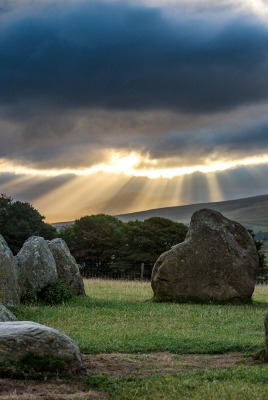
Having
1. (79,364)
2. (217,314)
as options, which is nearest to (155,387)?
(79,364)

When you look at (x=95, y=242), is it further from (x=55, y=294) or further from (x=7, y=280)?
(x=7, y=280)

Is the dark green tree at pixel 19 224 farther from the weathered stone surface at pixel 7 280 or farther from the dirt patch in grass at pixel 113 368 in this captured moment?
the dirt patch in grass at pixel 113 368

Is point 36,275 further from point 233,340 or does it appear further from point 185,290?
point 233,340

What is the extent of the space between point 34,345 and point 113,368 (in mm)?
1854

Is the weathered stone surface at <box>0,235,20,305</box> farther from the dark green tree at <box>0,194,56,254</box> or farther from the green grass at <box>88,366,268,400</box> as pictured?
the dark green tree at <box>0,194,56,254</box>

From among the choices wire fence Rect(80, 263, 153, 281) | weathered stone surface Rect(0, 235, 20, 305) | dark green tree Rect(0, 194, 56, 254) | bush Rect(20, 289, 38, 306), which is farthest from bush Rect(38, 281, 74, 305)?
dark green tree Rect(0, 194, 56, 254)

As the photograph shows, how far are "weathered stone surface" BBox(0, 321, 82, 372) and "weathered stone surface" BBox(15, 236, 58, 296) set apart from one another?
14.3m

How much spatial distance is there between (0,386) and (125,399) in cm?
212

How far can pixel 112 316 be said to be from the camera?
2233 centimetres

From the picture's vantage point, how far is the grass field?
37.0 ft

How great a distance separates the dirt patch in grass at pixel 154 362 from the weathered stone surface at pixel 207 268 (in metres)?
13.3

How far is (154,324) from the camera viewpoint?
20.2 m

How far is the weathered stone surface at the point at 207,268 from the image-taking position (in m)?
28.4

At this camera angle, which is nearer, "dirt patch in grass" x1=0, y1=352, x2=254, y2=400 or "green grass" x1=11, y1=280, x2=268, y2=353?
"dirt patch in grass" x1=0, y1=352, x2=254, y2=400
